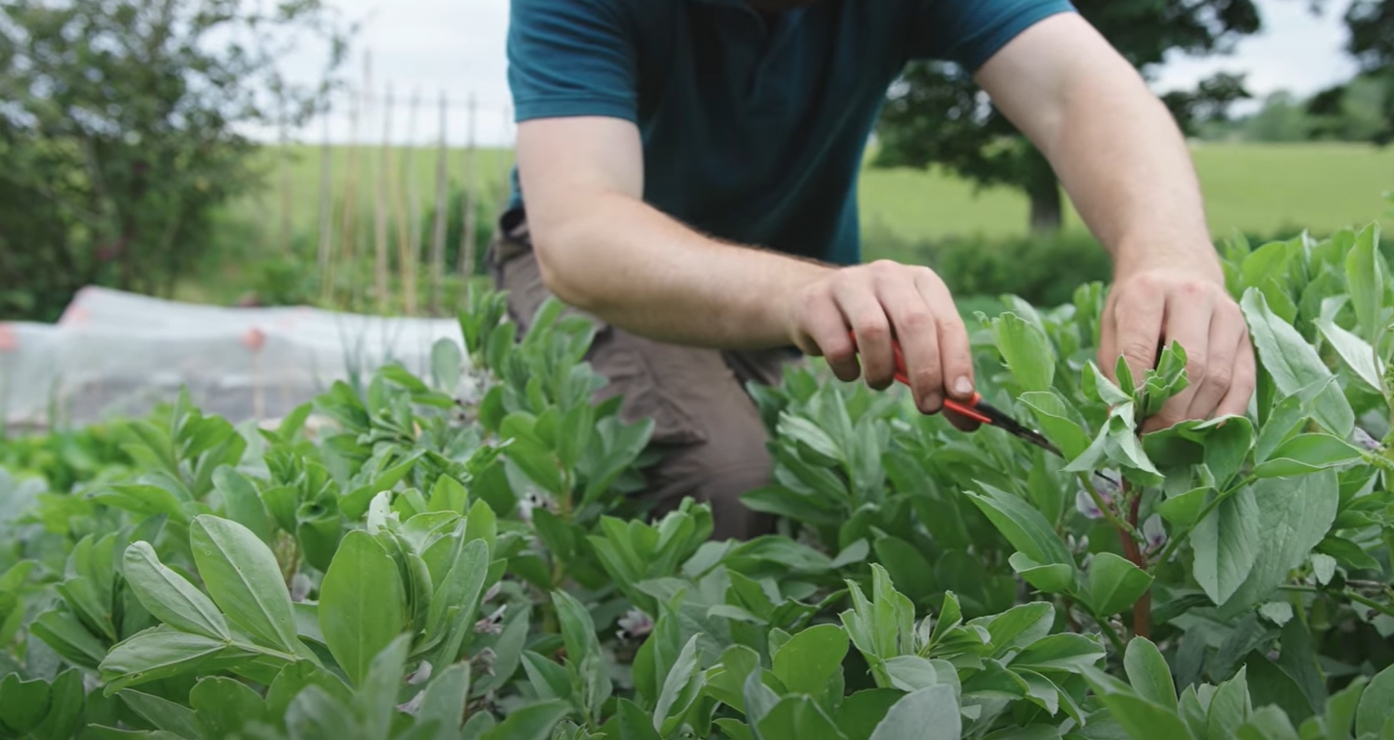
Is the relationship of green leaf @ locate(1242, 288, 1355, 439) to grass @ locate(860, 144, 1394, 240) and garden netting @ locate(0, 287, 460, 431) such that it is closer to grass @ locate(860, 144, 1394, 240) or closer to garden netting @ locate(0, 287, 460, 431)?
garden netting @ locate(0, 287, 460, 431)

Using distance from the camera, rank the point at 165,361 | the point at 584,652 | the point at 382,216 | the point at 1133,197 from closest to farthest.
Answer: the point at 584,652 < the point at 1133,197 < the point at 165,361 < the point at 382,216

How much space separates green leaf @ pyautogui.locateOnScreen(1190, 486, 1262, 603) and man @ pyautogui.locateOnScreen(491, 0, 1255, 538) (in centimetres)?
10

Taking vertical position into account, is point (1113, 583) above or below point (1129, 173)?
below

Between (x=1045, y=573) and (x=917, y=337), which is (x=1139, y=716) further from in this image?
(x=917, y=337)

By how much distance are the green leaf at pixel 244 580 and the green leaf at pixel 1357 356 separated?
0.69 meters

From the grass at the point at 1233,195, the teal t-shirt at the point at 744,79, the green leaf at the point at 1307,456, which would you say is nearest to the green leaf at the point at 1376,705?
the green leaf at the point at 1307,456

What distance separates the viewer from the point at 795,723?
484 millimetres

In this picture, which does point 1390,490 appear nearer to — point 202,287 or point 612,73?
point 612,73

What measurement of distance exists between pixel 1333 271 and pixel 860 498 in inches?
19.5

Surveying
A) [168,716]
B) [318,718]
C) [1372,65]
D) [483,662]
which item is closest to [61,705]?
[168,716]

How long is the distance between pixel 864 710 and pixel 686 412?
115 cm

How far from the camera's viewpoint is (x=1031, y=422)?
2.93 ft

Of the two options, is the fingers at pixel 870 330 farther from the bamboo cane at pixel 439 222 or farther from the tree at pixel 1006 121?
the tree at pixel 1006 121

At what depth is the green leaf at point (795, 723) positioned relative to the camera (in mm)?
479
